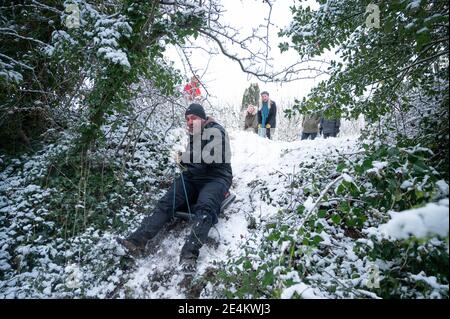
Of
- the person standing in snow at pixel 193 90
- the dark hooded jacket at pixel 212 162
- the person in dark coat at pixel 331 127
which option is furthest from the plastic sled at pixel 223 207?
the person in dark coat at pixel 331 127

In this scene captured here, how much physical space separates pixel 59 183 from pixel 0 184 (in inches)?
40.4

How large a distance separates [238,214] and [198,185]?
773 millimetres

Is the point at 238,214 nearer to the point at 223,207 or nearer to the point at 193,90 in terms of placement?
the point at 223,207

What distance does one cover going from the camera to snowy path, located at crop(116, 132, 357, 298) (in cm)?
299

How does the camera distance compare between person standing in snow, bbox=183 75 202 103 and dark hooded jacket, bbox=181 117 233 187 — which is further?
person standing in snow, bbox=183 75 202 103

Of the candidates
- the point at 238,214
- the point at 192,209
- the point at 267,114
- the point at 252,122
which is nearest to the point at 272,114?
the point at 267,114

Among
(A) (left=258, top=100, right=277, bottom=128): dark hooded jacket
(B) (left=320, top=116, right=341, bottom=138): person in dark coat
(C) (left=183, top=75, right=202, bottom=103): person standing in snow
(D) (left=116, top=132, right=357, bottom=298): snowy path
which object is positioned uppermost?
(A) (left=258, top=100, right=277, bottom=128): dark hooded jacket

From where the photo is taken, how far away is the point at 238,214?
420 centimetres

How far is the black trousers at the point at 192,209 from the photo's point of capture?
3.27 m

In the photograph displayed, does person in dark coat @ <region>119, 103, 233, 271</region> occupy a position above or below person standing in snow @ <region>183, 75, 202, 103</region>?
below

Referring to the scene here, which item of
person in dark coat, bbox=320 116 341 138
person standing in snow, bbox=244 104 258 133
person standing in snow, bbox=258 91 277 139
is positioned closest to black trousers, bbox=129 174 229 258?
person standing in snow, bbox=258 91 277 139

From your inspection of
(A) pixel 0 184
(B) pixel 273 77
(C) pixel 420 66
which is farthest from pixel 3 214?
(C) pixel 420 66

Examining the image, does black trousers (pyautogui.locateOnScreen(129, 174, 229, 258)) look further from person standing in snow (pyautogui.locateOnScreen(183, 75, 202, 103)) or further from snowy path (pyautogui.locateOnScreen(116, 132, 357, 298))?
person standing in snow (pyautogui.locateOnScreen(183, 75, 202, 103))

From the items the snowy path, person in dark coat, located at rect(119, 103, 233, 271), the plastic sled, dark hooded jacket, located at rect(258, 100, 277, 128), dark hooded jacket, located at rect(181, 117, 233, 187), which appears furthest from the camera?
dark hooded jacket, located at rect(258, 100, 277, 128)
